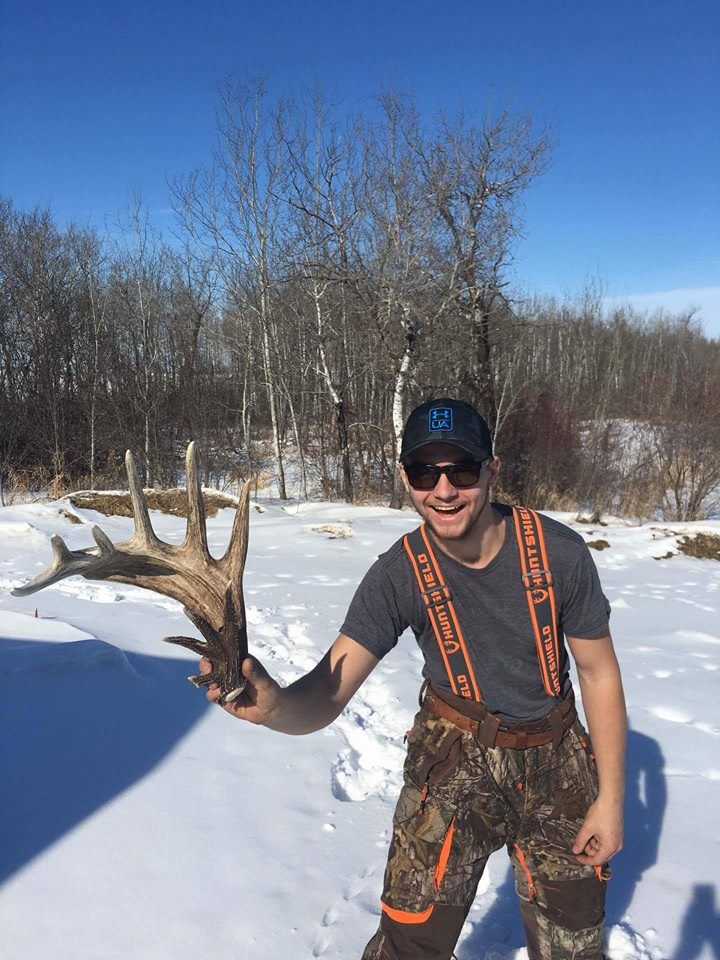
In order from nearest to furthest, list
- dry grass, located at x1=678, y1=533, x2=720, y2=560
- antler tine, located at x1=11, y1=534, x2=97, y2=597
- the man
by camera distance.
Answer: antler tine, located at x1=11, y1=534, x2=97, y2=597
the man
dry grass, located at x1=678, y1=533, x2=720, y2=560

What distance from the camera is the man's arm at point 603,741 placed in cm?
176

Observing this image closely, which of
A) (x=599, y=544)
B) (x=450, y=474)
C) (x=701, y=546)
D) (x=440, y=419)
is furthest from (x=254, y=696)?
(x=701, y=546)

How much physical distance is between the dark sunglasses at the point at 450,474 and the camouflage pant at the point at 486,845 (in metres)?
0.70

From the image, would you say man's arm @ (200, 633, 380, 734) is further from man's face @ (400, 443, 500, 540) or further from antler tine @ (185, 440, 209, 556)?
man's face @ (400, 443, 500, 540)

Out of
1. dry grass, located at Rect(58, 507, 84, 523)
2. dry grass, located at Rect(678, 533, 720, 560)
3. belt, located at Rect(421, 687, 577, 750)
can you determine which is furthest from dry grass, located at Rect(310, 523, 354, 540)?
belt, located at Rect(421, 687, 577, 750)

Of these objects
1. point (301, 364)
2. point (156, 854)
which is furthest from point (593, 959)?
point (301, 364)

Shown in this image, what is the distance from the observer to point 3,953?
2051mm

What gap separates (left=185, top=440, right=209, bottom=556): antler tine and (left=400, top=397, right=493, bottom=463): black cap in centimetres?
57

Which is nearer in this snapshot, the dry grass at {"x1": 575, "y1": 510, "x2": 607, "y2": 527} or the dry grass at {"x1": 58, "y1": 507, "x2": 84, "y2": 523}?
the dry grass at {"x1": 58, "y1": 507, "x2": 84, "y2": 523}

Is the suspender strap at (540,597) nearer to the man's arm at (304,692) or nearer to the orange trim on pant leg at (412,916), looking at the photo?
the man's arm at (304,692)

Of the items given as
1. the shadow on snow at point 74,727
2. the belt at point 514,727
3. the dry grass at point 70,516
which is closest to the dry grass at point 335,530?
the dry grass at point 70,516

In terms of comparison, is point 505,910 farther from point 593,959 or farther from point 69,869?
point 69,869

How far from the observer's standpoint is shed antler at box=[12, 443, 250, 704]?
1612mm

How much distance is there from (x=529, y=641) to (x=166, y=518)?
898 centimetres
